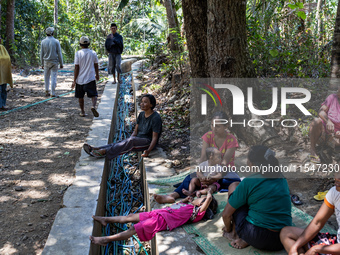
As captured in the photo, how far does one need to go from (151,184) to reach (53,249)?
5.70 feet

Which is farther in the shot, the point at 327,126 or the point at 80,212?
the point at 327,126

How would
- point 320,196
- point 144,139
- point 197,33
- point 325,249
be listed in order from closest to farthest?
point 325,249 → point 320,196 → point 144,139 → point 197,33

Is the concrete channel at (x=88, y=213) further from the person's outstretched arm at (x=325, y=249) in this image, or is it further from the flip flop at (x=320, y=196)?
the flip flop at (x=320, y=196)

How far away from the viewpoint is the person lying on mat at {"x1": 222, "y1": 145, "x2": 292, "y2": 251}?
3.05m

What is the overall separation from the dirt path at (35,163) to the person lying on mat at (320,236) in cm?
259

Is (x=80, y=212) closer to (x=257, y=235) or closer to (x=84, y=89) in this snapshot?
(x=257, y=235)

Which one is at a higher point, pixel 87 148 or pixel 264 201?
pixel 264 201

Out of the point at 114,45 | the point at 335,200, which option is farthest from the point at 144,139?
the point at 114,45

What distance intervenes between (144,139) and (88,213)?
78.2 inches

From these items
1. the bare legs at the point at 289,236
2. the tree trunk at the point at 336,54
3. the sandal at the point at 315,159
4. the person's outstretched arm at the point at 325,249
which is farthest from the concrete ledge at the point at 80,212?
the tree trunk at the point at 336,54

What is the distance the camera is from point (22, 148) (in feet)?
20.8

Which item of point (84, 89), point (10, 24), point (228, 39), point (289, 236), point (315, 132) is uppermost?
point (10, 24)

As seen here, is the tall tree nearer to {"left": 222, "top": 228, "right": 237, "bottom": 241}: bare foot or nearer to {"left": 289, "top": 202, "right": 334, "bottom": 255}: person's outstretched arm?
{"left": 222, "top": 228, "right": 237, "bottom": 241}: bare foot

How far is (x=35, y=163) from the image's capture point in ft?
18.9
